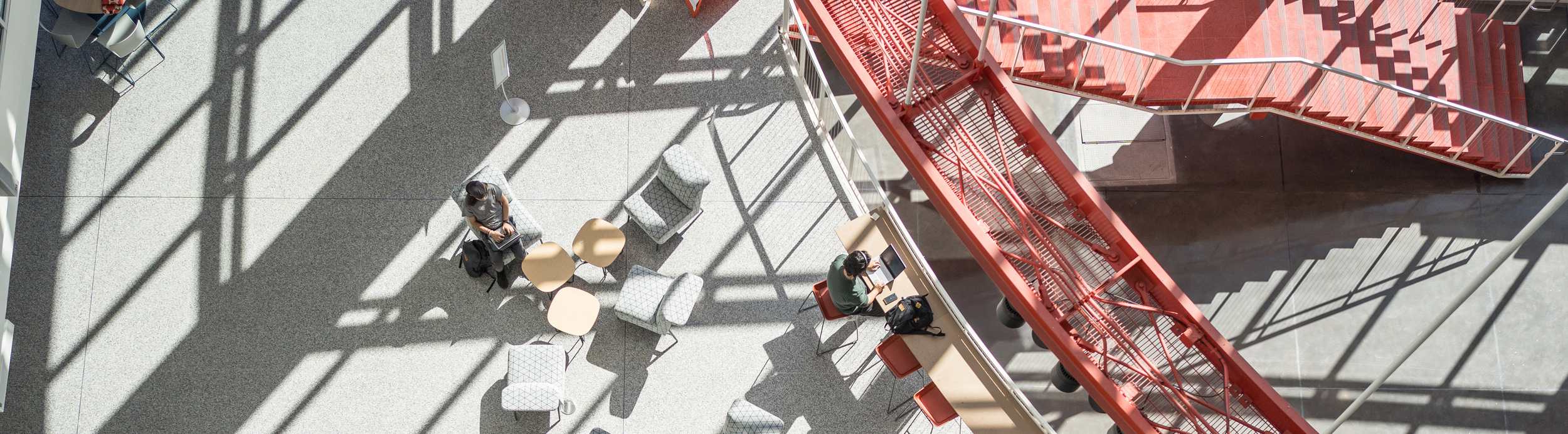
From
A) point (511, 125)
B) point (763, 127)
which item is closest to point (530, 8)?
Result: point (511, 125)

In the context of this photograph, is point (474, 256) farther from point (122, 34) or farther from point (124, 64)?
point (124, 64)

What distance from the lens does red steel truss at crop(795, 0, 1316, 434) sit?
6348 mm

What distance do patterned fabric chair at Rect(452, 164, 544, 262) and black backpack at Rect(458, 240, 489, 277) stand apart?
0.14 meters

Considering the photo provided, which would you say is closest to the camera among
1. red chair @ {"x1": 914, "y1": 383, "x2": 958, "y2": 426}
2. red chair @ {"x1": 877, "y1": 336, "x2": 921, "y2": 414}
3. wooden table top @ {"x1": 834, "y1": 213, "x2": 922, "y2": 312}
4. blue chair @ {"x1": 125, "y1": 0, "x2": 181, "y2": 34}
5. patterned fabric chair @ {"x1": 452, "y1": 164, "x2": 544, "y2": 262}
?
red chair @ {"x1": 914, "y1": 383, "x2": 958, "y2": 426}

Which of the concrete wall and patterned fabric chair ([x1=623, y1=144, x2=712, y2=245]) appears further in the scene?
patterned fabric chair ([x1=623, y1=144, x2=712, y2=245])

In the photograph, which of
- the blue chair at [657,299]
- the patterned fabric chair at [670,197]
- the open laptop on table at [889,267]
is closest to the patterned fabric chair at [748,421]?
the blue chair at [657,299]

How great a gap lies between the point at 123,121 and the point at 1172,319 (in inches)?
367

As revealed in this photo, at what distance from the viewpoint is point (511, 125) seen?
28.2ft

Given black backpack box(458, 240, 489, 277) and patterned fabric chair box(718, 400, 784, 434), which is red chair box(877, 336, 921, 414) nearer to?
patterned fabric chair box(718, 400, 784, 434)

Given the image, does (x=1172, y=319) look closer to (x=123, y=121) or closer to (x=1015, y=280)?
(x=1015, y=280)

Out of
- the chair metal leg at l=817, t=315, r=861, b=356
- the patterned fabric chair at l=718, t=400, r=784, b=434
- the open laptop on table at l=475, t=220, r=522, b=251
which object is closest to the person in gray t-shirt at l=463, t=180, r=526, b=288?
the open laptop on table at l=475, t=220, r=522, b=251

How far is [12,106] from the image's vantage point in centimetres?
766

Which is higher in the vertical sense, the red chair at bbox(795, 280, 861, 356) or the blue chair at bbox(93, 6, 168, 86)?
the blue chair at bbox(93, 6, 168, 86)

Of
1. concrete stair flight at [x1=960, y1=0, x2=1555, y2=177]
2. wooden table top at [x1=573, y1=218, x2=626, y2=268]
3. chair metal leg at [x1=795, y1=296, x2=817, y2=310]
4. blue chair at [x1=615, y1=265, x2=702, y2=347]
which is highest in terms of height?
concrete stair flight at [x1=960, y1=0, x2=1555, y2=177]
